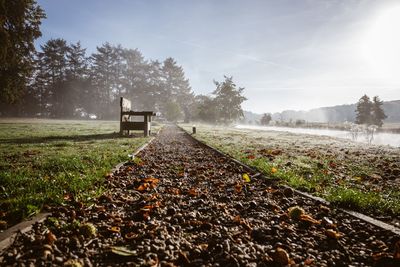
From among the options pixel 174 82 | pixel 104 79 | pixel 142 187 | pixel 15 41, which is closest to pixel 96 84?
pixel 104 79

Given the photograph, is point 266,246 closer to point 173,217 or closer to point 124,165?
point 173,217

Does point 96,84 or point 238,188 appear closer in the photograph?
point 238,188

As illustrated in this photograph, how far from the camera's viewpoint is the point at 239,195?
14.2 ft

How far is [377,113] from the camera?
214 feet

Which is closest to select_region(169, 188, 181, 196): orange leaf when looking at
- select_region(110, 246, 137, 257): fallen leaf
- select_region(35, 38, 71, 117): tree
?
select_region(110, 246, 137, 257): fallen leaf

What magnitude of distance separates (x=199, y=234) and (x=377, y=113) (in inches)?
3176

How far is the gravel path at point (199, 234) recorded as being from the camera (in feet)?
7.32

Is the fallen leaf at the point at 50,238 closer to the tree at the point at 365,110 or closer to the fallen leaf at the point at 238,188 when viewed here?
the fallen leaf at the point at 238,188

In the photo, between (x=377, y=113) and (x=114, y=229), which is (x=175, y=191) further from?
(x=377, y=113)

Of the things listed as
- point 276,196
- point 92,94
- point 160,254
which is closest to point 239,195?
point 276,196

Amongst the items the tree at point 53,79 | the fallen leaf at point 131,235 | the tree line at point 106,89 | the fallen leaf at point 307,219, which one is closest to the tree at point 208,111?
the tree line at point 106,89

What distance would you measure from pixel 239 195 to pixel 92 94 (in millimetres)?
77168

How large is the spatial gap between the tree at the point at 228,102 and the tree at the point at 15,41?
156 ft

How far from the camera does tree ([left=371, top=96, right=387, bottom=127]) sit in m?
64.5
